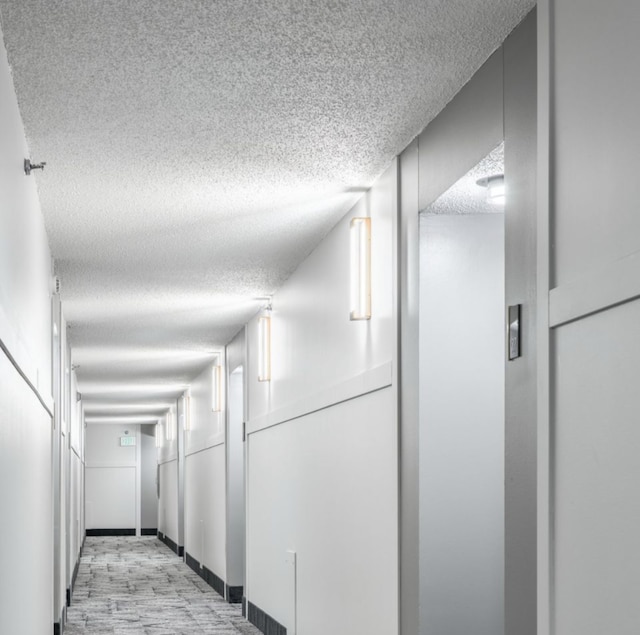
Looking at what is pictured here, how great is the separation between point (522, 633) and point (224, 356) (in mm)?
9658

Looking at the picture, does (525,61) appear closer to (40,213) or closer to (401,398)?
(401,398)

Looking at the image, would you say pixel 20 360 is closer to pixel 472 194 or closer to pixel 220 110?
pixel 220 110

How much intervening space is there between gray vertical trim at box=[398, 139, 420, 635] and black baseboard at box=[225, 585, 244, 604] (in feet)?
23.3

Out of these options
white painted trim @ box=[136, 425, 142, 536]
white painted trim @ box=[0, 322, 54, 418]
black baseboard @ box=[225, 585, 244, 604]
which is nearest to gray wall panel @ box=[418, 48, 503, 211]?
white painted trim @ box=[0, 322, 54, 418]

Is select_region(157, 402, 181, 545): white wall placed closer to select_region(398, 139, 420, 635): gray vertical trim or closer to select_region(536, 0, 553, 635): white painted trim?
select_region(398, 139, 420, 635): gray vertical trim

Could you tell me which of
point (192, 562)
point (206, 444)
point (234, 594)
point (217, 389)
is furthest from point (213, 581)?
point (192, 562)

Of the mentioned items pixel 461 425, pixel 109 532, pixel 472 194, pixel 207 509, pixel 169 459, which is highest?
pixel 472 194

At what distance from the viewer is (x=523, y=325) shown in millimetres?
3410

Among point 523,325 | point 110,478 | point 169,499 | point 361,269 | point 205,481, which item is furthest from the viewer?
point 110,478

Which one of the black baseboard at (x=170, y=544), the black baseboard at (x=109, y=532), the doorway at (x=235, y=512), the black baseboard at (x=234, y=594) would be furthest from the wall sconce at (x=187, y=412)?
the black baseboard at (x=109, y=532)

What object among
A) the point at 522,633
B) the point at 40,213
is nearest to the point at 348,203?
the point at 40,213

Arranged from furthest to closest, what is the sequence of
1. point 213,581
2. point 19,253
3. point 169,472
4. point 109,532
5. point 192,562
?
point 109,532 < point 169,472 < point 192,562 < point 213,581 < point 19,253

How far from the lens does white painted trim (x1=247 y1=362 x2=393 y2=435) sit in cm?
527

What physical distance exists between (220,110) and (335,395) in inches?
97.0
